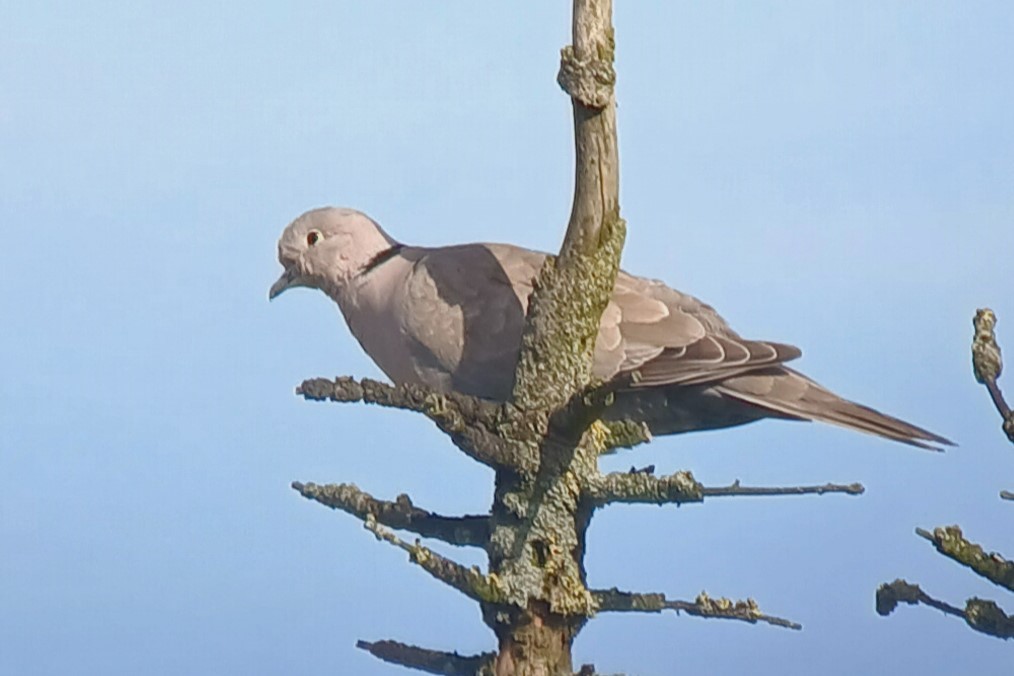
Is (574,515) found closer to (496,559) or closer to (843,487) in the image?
(496,559)

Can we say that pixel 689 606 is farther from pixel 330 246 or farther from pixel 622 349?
pixel 330 246

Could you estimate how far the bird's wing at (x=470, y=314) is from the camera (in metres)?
4.85

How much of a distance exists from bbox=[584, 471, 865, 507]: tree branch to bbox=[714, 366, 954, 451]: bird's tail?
105 cm

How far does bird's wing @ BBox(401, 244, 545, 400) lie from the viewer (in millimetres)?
4852

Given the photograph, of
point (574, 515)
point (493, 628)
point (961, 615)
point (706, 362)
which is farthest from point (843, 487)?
point (706, 362)

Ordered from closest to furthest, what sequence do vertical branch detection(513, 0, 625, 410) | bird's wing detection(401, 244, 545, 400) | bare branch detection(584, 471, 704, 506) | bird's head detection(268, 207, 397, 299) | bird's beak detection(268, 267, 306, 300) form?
bare branch detection(584, 471, 704, 506) < vertical branch detection(513, 0, 625, 410) < bird's wing detection(401, 244, 545, 400) < bird's head detection(268, 207, 397, 299) < bird's beak detection(268, 267, 306, 300)

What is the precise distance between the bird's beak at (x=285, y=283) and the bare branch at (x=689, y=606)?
7.84ft

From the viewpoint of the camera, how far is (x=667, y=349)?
4848 mm

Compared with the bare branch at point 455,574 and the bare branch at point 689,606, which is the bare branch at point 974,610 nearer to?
the bare branch at point 689,606

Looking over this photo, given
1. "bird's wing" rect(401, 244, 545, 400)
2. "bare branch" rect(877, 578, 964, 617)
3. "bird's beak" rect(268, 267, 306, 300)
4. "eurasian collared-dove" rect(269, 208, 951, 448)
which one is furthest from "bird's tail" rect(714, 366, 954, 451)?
"bird's beak" rect(268, 267, 306, 300)

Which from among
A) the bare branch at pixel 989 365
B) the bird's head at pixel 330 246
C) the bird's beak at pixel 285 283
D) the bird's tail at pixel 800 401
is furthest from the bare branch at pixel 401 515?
the bird's beak at pixel 285 283

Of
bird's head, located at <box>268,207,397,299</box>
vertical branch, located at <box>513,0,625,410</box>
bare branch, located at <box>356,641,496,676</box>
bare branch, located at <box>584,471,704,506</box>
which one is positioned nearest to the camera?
bare branch, located at <box>584,471,704,506</box>

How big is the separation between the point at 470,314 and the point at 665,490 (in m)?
1.42

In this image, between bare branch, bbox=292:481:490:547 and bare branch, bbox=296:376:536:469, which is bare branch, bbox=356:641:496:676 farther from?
bare branch, bbox=296:376:536:469
